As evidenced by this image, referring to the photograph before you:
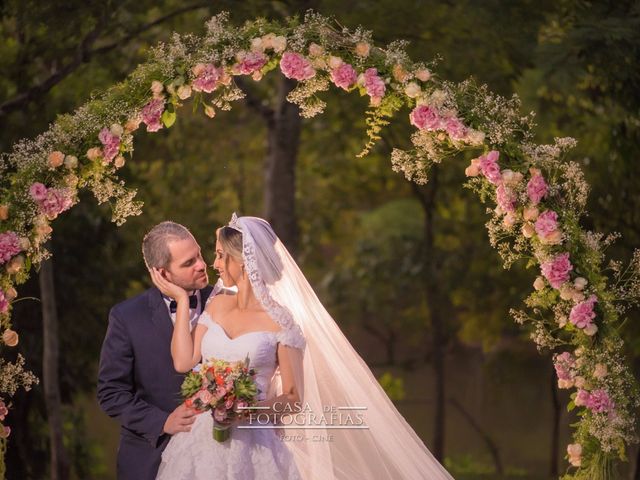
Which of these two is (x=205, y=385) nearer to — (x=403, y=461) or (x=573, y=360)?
(x=403, y=461)

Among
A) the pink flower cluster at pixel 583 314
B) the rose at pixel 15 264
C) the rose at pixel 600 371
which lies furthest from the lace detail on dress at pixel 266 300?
the rose at pixel 600 371

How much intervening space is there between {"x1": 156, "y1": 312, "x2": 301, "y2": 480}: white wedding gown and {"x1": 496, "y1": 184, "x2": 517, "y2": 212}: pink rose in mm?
1743

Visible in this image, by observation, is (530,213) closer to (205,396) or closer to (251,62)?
(251,62)

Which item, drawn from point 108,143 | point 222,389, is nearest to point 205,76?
point 108,143

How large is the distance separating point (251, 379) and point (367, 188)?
12241mm

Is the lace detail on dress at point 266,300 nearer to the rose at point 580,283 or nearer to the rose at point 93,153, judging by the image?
the rose at point 93,153

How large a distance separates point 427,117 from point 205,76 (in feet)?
4.60

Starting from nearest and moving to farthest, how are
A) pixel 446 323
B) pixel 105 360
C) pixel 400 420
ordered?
pixel 105 360 < pixel 400 420 < pixel 446 323

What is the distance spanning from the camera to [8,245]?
20.0 ft

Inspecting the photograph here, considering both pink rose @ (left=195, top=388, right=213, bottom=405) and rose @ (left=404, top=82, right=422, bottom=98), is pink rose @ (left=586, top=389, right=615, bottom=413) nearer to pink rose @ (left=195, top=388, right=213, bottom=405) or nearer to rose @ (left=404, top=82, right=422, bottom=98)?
rose @ (left=404, top=82, right=422, bottom=98)

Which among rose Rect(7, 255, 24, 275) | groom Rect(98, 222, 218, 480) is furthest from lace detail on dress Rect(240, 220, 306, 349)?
rose Rect(7, 255, 24, 275)

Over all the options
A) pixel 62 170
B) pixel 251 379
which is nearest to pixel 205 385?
pixel 251 379

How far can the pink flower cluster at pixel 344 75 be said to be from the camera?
6301 millimetres

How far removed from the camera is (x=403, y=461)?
6141 mm
